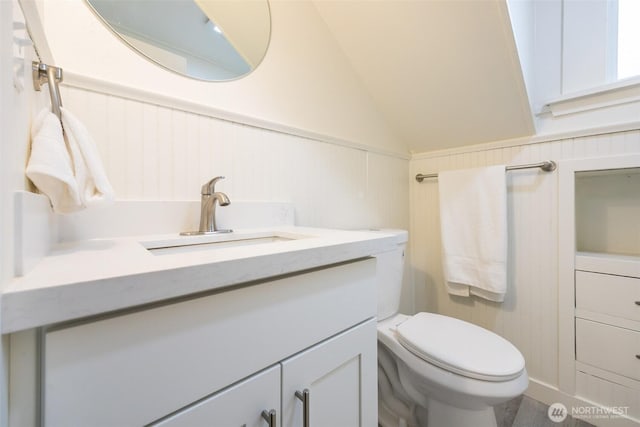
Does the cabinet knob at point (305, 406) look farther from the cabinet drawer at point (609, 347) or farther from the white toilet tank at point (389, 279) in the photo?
the cabinet drawer at point (609, 347)

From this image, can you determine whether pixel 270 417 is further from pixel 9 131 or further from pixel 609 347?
pixel 609 347

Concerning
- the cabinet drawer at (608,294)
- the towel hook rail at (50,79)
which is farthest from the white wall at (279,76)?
the cabinet drawer at (608,294)

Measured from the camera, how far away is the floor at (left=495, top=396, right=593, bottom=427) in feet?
3.78

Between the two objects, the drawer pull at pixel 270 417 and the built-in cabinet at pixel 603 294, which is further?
the built-in cabinet at pixel 603 294

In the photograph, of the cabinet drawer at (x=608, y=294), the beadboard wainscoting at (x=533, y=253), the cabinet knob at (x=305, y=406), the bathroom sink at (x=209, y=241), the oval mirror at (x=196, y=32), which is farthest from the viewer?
the beadboard wainscoting at (x=533, y=253)

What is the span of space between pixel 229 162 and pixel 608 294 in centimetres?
160

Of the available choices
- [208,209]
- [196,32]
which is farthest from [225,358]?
[196,32]

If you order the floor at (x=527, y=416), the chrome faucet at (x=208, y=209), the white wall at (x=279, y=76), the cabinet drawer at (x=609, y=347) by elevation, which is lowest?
the floor at (x=527, y=416)

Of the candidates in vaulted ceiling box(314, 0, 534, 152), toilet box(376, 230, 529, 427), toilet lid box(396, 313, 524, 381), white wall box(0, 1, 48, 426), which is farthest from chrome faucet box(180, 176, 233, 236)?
vaulted ceiling box(314, 0, 534, 152)

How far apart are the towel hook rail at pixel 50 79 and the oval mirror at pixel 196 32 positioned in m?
0.37

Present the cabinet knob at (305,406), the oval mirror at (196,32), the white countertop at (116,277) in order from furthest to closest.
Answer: the oval mirror at (196,32), the cabinet knob at (305,406), the white countertop at (116,277)

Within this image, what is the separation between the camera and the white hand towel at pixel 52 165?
419 millimetres

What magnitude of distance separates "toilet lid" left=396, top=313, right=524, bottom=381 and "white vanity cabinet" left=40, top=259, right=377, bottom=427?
1.11ft

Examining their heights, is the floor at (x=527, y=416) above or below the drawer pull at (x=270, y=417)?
below
